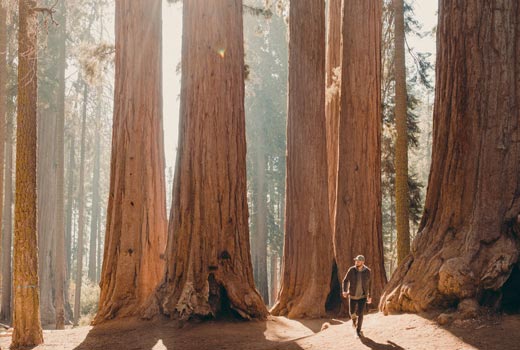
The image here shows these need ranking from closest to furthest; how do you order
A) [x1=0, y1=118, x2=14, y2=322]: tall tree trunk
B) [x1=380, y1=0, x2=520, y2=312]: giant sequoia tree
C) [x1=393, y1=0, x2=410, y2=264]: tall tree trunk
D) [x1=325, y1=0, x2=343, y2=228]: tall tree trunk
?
[x1=380, y1=0, x2=520, y2=312]: giant sequoia tree, [x1=393, y1=0, x2=410, y2=264]: tall tree trunk, [x1=325, y1=0, x2=343, y2=228]: tall tree trunk, [x1=0, y1=118, x2=14, y2=322]: tall tree trunk

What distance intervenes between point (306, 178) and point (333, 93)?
2767 millimetres

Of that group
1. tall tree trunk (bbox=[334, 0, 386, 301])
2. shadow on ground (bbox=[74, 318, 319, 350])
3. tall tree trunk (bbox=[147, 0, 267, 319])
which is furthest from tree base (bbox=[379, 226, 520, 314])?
tall tree trunk (bbox=[334, 0, 386, 301])

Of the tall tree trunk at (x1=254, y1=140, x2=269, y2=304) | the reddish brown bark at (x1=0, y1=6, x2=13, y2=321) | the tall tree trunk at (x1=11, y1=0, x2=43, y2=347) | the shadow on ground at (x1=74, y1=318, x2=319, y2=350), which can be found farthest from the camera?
the tall tree trunk at (x1=254, y1=140, x2=269, y2=304)

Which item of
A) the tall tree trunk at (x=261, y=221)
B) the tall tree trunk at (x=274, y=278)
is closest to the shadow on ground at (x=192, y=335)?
the tall tree trunk at (x=261, y=221)

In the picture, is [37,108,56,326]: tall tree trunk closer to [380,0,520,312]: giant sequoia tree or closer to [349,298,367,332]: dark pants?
[349,298,367,332]: dark pants

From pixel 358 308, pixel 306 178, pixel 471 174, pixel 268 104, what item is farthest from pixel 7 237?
pixel 471 174

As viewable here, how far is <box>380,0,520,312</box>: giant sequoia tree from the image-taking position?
8.60m

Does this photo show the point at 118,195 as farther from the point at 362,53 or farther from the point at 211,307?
the point at 362,53

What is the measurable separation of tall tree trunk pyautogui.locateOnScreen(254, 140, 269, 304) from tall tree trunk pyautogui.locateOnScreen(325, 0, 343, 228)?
1807cm

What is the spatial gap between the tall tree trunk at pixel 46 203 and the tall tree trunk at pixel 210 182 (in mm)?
17605

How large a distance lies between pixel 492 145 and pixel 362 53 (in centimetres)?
675

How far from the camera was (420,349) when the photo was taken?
25.9 ft

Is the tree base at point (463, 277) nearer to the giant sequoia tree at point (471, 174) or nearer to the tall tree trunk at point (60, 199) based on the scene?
the giant sequoia tree at point (471, 174)

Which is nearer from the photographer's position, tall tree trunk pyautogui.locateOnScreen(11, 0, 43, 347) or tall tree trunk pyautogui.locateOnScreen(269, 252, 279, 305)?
tall tree trunk pyautogui.locateOnScreen(11, 0, 43, 347)
